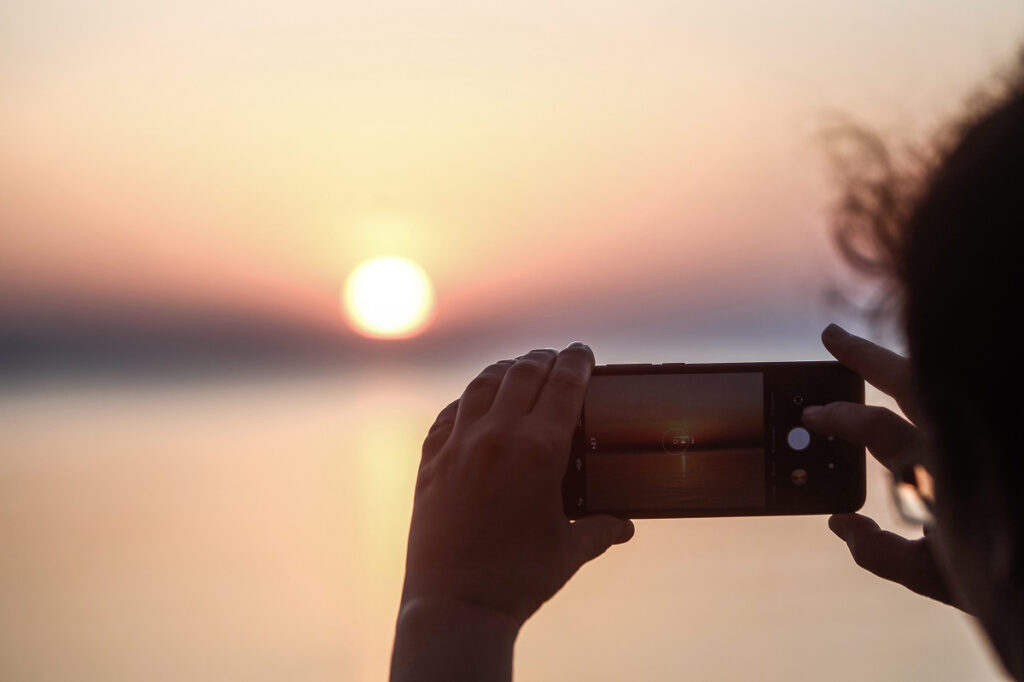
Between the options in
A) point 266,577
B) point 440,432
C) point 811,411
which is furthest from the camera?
point 266,577

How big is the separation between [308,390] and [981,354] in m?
9.10

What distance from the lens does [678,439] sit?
3.00 feet

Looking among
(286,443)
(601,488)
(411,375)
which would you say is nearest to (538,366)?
(601,488)

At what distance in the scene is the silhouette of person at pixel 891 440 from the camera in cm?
33

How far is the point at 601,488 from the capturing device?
89 cm

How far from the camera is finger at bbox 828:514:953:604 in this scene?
0.75 metres

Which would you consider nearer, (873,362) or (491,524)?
(491,524)

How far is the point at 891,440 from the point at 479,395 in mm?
379

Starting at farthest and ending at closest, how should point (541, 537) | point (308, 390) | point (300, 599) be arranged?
point (308, 390) → point (300, 599) → point (541, 537)

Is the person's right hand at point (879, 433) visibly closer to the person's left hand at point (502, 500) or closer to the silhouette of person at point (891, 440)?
the silhouette of person at point (891, 440)

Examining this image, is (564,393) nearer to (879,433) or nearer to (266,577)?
(879,433)

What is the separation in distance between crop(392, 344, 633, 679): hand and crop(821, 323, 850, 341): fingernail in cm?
31

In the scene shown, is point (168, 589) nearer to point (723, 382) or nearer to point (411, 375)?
point (723, 382)

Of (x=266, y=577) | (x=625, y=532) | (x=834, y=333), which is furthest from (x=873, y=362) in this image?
(x=266, y=577)
